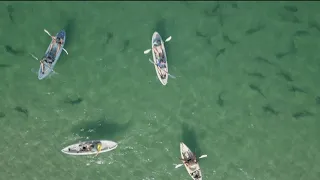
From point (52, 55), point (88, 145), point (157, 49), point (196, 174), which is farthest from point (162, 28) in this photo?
point (196, 174)

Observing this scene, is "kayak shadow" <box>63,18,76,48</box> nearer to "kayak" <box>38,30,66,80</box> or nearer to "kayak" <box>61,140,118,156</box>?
"kayak" <box>38,30,66,80</box>

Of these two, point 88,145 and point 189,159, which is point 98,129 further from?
point 189,159

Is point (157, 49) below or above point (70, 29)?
below

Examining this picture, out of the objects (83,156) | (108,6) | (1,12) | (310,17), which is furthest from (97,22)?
(310,17)

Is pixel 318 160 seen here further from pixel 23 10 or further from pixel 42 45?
pixel 23 10

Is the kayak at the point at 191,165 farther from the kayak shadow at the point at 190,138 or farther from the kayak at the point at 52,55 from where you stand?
the kayak at the point at 52,55

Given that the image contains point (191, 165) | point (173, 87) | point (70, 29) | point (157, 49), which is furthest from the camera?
point (70, 29)
